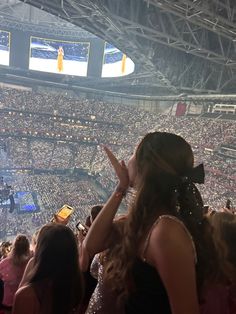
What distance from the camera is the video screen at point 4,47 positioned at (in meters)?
44.0

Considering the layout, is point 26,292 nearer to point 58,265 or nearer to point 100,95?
point 58,265

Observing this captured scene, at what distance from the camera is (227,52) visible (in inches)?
778

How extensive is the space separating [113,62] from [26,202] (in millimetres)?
23222

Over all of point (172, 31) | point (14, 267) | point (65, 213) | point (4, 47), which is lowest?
point (14, 267)

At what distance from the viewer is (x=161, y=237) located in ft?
4.98

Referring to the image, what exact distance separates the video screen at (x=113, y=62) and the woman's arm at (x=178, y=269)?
41.0 metres

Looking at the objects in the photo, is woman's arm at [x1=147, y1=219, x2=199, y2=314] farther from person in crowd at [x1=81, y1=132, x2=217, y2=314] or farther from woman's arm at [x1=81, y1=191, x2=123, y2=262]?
woman's arm at [x1=81, y1=191, x2=123, y2=262]

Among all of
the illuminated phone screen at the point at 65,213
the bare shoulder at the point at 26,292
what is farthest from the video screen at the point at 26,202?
the bare shoulder at the point at 26,292

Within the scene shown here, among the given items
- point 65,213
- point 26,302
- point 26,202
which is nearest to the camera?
point 26,302

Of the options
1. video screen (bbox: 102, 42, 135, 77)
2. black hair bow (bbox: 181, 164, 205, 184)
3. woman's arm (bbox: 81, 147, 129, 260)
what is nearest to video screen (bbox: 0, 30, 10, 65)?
video screen (bbox: 102, 42, 135, 77)

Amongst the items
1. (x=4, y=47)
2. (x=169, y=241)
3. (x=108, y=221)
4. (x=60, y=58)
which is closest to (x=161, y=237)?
(x=169, y=241)

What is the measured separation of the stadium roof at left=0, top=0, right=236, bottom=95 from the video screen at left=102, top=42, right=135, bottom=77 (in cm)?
1528

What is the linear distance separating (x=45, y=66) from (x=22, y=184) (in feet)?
63.0

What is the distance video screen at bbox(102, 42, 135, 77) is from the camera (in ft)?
138
